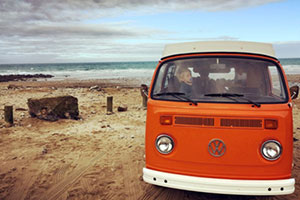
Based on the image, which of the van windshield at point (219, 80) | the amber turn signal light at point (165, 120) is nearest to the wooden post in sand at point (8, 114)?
the van windshield at point (219, 80)

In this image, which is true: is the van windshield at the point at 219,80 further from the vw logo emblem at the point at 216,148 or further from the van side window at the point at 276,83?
the vw logo emblem at the point at 216,148

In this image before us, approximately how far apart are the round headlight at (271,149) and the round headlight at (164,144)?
3.78ft

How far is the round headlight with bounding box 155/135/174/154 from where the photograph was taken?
A: 3.45m

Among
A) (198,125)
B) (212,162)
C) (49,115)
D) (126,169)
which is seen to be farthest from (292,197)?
(49,115)

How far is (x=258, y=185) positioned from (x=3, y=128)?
7.60 metres

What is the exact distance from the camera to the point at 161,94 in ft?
12.5

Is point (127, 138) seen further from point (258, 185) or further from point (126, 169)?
point (258, 185)

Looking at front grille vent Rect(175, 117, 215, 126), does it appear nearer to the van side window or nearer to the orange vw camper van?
the orange vw camper van

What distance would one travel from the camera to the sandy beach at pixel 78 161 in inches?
169

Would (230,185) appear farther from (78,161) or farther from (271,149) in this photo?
(78,161)

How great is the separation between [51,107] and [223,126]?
700cm

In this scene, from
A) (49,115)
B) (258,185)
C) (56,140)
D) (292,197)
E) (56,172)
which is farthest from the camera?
(49,115)

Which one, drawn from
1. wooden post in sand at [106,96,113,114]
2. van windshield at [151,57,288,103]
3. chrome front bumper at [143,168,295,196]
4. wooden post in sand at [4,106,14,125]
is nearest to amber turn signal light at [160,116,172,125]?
van windshield at [151,57,288,103]

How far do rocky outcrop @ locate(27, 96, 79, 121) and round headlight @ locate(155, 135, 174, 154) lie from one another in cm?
624
